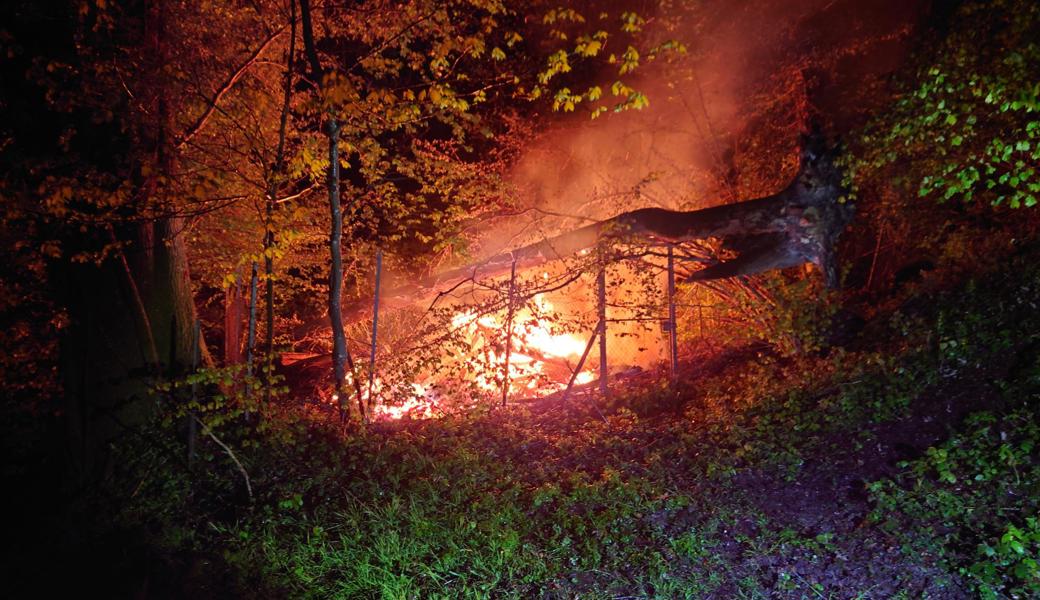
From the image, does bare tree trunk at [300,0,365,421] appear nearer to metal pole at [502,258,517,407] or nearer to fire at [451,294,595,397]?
fire at [451,294,595,397]

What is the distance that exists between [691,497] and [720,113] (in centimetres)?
828

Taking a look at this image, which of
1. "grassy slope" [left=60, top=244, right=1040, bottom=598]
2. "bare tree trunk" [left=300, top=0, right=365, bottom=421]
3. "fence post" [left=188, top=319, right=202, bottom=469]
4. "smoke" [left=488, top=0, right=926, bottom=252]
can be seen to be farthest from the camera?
"smoke" [left=488, top=0, right=926, bottom=252]

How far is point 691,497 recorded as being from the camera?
479cm

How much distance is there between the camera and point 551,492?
16.3 ft

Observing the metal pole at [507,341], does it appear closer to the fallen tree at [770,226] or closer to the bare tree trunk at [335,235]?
the fallen tree at [770,226]

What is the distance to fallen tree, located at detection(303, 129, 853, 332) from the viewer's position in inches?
301

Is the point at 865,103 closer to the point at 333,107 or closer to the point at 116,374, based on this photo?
the point at 333,107

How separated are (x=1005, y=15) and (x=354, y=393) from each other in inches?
305

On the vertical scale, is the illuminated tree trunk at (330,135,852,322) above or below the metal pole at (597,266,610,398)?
above

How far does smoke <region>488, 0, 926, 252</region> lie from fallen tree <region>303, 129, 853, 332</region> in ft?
2.54

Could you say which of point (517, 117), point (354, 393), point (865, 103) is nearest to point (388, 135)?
point (517, 117)

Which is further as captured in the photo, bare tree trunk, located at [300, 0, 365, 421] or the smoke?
the smoke

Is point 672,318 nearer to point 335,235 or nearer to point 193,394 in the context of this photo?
point 335,235

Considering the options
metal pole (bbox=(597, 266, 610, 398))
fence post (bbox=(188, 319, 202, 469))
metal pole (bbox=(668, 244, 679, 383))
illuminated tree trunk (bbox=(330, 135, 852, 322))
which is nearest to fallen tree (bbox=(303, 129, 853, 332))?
illuminated tree trunk (bbox=(330, 135, 852, 322))
